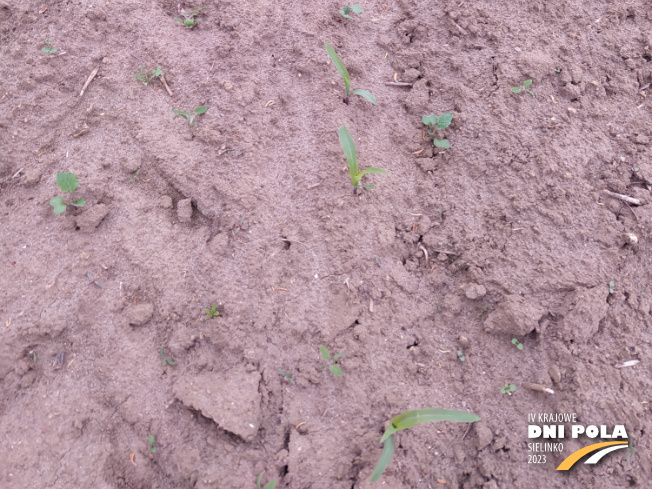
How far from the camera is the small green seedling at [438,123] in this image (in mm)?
1954

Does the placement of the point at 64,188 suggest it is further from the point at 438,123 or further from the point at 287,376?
the point at 438,123

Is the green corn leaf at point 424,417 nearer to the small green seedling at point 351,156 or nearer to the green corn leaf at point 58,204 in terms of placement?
the small green seedling at point 351,156

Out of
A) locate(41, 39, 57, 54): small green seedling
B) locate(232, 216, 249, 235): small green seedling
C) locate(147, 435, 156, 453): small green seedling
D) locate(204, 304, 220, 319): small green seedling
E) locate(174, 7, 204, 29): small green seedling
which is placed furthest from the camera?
locate(174, 7, 204, 29): small green seedling

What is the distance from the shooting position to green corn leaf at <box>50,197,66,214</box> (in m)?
1.74

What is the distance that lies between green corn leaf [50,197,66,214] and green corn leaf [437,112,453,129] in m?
1.62

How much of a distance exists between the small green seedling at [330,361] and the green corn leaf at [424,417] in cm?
26

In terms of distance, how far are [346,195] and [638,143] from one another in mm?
1297

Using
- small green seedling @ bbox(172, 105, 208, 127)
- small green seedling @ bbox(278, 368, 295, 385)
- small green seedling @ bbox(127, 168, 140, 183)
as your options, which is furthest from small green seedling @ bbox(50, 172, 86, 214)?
small green seedling @ bbox(278, 368, 295, 385)

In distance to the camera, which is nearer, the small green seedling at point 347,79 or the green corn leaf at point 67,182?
the green corn leaf at point 67,182

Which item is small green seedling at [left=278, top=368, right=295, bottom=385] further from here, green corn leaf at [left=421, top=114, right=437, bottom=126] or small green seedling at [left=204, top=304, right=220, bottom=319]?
green corn leaf at [left=421, top=114, right=437, bottom=126]

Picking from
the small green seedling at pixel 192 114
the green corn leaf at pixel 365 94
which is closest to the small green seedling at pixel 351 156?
the green corn leaf at pixel 365 94

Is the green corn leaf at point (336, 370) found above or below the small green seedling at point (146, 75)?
below

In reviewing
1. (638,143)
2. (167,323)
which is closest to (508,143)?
(638,143)

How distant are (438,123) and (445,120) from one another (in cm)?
3
